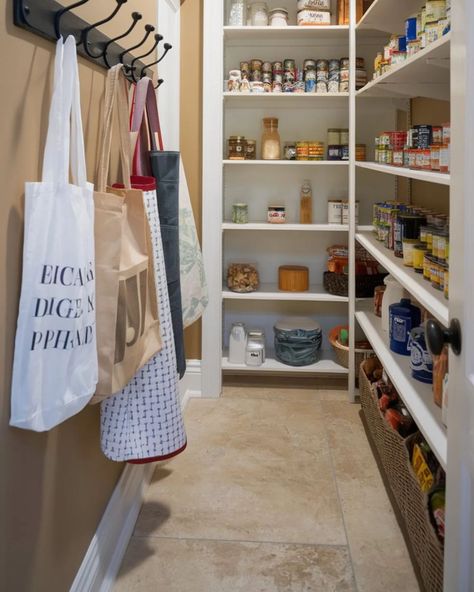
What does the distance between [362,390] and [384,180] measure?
122cm

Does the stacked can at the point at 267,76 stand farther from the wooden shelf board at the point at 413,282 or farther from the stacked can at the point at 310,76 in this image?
the wooden shelf board at the point at 413,282

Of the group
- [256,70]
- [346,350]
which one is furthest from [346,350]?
[256,70]

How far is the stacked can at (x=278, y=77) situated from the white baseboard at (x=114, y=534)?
1.95m

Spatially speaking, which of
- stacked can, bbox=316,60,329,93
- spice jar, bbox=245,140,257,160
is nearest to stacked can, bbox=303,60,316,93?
stacked can, bbox=316,60,329,93

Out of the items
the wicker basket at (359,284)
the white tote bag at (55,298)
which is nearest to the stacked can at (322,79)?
the wicker basket at (359,284)

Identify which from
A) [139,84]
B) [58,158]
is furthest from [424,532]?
[139,84]

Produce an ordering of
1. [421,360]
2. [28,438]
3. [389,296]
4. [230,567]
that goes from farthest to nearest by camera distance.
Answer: [389,296]
[421,360]
[230,567]
[28,438]

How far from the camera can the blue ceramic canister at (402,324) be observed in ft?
7.68

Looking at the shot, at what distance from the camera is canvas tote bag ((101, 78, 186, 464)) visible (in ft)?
5.08

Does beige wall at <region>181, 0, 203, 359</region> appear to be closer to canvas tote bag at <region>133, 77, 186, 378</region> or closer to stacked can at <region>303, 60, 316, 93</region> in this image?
Result: stacked can at <region>303, 60, 316, 93</region>

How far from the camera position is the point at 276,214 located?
325cm

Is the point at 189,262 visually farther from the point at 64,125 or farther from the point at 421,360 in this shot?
the point at 64,125

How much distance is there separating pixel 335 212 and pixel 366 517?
1.64 m

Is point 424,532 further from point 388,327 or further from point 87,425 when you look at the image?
point 388,327
